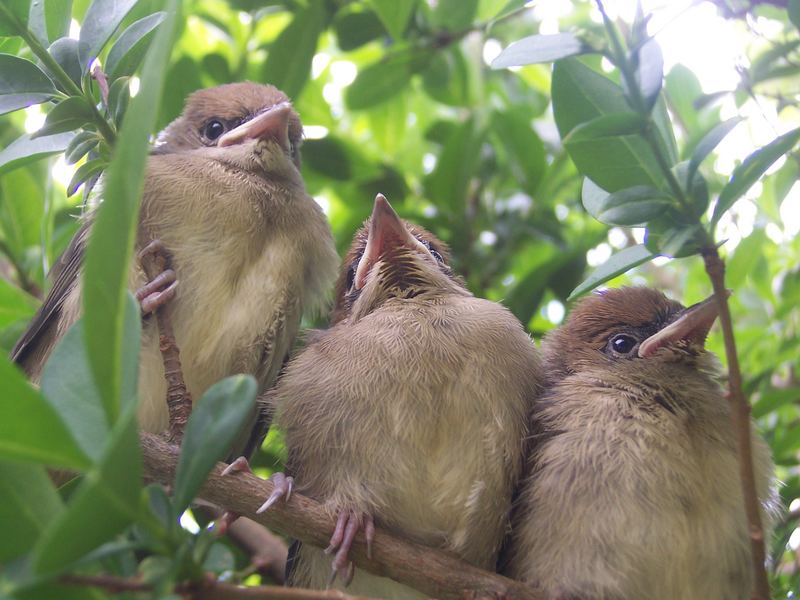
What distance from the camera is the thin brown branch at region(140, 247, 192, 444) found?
2.23 m

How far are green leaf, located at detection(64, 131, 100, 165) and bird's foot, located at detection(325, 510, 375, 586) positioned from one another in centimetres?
109

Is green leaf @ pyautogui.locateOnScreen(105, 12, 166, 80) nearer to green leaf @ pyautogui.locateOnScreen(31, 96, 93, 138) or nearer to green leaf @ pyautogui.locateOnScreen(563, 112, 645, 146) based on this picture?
green leaf @ pyautogui.locateOnScreen(31, 96, 93, 138)

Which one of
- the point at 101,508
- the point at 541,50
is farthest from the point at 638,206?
the point at 101,508

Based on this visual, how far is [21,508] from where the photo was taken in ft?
4.34

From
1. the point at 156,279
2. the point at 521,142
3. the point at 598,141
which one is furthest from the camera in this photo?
the point at 521,142

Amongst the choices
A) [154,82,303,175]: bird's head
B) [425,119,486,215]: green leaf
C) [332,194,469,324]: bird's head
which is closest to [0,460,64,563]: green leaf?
[332,194,469,324]: bird's head

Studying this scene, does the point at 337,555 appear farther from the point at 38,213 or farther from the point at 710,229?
the point at 38,213

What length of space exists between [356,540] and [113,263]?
1.16 metres

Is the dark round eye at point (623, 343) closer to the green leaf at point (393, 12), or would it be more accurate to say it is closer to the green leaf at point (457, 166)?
the green leaf at point (457, 166)

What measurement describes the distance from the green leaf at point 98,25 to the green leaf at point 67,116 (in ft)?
0.28

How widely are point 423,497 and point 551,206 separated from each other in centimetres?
189

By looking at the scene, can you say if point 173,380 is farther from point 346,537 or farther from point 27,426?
point 27,426

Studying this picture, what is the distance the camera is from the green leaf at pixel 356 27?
350 cm

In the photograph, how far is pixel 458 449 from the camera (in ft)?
7.50
